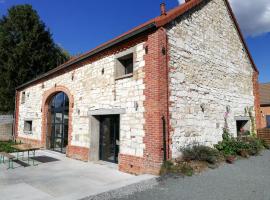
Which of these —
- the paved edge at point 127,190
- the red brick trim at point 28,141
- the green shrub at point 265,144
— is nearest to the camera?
the paved edge at point 127,190

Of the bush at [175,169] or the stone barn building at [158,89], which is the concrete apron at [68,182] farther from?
→ the stone barn building at [158,89]

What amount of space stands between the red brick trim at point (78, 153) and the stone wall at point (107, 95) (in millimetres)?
190

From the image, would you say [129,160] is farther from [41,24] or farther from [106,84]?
[41,24]

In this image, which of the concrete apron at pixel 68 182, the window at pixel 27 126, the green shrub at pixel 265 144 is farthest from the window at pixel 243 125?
the window at pixel 27 126

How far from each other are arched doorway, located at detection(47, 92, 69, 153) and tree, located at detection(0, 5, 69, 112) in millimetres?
10244

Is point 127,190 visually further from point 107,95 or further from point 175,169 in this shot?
point 107,95

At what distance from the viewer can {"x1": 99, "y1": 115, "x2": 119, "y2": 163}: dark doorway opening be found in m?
9.26

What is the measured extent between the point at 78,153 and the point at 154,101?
5313mm

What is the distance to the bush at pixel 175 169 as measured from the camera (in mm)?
6695

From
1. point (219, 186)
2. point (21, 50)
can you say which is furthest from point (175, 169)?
point (21, 50)

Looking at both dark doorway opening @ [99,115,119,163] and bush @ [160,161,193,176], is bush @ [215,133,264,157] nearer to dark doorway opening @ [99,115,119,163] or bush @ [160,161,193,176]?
bush @ [160,161,193,176]

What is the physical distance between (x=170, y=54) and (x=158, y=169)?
12.5ft

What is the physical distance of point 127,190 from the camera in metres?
5.36

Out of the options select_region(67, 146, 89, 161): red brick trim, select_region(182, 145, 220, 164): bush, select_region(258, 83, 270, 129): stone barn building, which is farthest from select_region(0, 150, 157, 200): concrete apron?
select_region(258, 83, 270, 129): stone barn building
